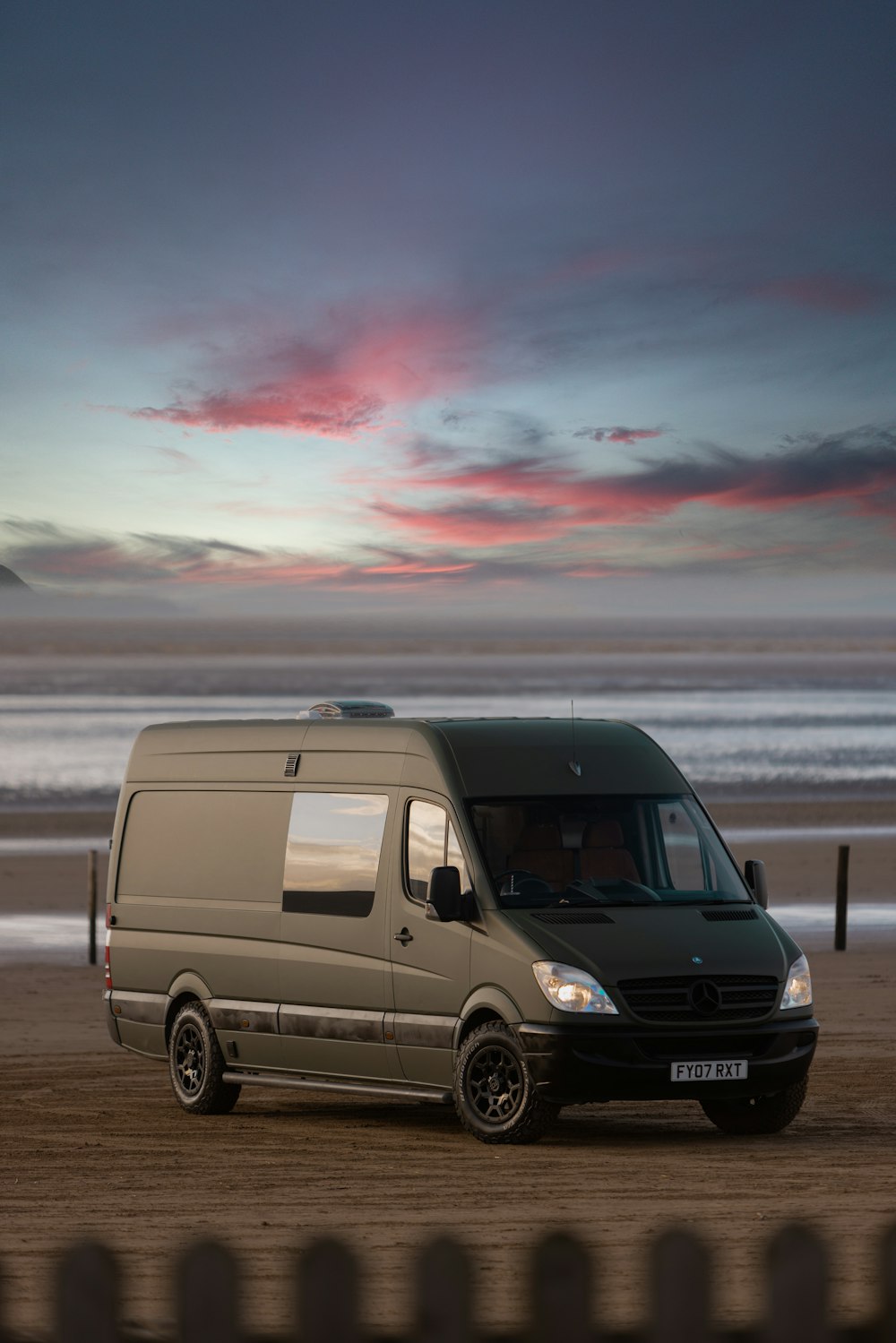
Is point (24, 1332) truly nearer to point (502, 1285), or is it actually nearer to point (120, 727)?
point (502, 1285)

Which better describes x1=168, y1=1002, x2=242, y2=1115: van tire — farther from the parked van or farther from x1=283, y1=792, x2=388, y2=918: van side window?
x1=283, y1=792, x2=388, y2=918: van side window

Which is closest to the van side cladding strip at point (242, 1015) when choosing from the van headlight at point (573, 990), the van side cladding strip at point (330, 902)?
the van side cladding strip at point (330, 902)

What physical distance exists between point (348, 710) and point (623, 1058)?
4030 mm

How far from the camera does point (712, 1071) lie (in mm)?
13242

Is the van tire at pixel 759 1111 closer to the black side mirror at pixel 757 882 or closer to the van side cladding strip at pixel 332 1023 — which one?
the black side mirror at pixel 757 882

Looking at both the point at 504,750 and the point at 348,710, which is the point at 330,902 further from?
the point at 348,710

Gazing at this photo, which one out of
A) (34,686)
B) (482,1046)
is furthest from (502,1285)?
(34,686)

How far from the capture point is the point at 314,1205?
37.2ft

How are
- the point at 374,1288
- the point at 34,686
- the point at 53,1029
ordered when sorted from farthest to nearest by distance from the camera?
the point at 34,686, the point at 53,1029, the point at 374,1288

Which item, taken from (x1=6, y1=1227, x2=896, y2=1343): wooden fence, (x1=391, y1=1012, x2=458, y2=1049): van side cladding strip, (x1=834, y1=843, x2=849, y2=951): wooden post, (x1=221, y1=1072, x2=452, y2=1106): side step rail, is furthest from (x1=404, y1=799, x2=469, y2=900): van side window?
(x1=834, y1=843, x2=849, y2=951): wooden post

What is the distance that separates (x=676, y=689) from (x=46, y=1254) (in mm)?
101383

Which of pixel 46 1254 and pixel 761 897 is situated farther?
pixel 761 897

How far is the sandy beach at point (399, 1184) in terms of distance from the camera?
30.8 feet

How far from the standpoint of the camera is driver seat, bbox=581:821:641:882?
14.1 m
